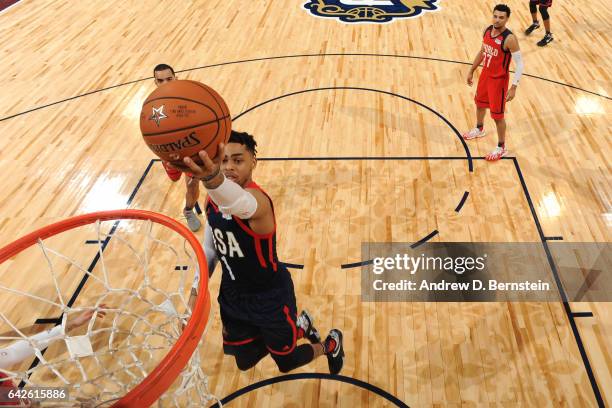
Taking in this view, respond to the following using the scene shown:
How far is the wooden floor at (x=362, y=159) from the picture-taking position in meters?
2.92

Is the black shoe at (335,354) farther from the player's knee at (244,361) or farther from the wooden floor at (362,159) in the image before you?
the player's knee at (244,361)

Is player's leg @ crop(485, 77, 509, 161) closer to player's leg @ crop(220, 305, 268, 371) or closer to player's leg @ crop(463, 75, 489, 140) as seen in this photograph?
player's leg @ crop(463, 75, 489, 140)

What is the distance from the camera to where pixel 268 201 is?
1953 mm

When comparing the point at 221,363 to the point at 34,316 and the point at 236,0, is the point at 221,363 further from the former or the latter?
the point at 236,0

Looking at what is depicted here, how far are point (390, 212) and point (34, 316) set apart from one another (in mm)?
2925

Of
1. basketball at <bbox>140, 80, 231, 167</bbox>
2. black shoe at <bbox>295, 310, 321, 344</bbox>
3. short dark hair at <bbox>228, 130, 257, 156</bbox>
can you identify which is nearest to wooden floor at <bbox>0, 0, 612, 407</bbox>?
black shoe at <bbox>295, 310, 321, 344</bbox>

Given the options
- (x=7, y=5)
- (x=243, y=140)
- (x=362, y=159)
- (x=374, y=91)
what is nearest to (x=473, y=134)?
(x=362, y=159)

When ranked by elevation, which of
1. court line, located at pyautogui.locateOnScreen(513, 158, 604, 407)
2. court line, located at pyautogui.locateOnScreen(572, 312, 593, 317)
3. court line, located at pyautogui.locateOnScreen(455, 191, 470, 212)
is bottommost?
court line, located at pyautogui.locateOnScreen(572, 312, 593, 317)

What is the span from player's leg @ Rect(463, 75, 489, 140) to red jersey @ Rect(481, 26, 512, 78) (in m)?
0.15

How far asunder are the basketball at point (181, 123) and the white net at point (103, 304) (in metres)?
0.82

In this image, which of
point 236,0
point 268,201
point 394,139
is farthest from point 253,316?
point 236,0

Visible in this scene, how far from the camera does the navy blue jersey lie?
2.12 m

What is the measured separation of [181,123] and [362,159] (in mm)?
3103

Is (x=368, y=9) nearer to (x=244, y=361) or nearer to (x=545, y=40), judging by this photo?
(x=545, y=40)
